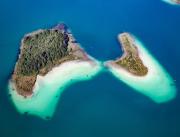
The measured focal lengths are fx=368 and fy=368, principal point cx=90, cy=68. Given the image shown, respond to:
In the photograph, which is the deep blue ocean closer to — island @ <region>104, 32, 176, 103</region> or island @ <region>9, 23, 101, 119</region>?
island @ <region>104, 32, 176, 103</region>

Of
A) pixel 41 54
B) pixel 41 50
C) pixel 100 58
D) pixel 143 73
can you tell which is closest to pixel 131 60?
pixel 143 73

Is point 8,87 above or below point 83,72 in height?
below

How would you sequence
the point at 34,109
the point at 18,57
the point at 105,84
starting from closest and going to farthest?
the point at 34,109
the point at 105,84
the point at 18,57

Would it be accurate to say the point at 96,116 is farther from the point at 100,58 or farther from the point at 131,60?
the point at 131,60

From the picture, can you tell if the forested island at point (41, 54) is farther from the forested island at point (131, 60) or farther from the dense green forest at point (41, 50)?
the forested island at point (131, 60)

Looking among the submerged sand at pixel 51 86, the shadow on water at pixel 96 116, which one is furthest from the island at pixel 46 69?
the shadow on water at pixel 96 116

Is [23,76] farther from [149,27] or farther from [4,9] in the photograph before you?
[149,27]

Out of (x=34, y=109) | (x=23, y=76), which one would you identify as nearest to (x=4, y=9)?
(x=23, y=76)
